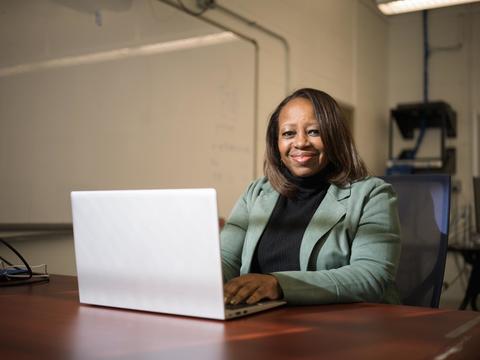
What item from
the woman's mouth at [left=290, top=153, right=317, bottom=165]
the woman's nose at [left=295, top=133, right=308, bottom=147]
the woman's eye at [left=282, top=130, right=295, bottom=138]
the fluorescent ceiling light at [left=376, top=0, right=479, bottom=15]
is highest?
the fluorescent ceiling light at [left=376, top=0, right=479, bottom=15]

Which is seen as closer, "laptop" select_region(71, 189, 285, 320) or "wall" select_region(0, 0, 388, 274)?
"laptop" select_region(71, 189, 285, 320)

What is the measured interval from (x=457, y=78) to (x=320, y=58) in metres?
1.78

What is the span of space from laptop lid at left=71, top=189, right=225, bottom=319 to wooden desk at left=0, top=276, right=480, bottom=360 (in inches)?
1.0

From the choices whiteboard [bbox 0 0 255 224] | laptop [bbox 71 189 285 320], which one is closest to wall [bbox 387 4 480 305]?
whiteboard [bbox 0 0 255 224]

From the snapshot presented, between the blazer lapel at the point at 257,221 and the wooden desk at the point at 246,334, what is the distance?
0.39m

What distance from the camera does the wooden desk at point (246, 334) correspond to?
70 cm

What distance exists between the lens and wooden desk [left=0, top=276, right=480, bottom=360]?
27.6 inches

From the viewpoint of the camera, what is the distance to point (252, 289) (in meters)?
0.98

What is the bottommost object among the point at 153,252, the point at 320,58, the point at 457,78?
the point at 153,252

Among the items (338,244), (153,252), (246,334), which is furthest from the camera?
(338,244)

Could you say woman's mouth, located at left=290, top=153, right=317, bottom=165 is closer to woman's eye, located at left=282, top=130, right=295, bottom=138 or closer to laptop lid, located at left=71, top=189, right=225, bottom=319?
woman's eye, located at left=282, top=130, right=295, bottom=138

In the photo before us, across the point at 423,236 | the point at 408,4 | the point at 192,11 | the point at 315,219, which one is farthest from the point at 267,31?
the point at 315,219

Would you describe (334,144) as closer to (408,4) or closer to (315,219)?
(315,219)

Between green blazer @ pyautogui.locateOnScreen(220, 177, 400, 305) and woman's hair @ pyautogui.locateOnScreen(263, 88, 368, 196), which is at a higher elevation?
woman's hair @ pyautogui.locateOnScreen(263, 88, 368, 196)
